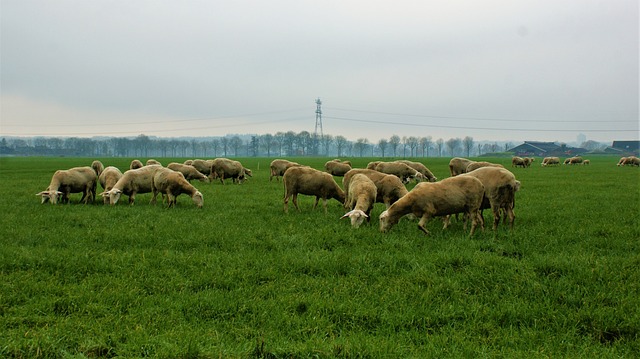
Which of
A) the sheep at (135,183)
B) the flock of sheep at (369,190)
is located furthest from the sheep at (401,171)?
the sheep at (135,183)

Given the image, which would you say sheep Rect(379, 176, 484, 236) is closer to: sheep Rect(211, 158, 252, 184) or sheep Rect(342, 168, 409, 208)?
sheep Rect(342, 168, 409, 208)

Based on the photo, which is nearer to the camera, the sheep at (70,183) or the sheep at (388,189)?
the sheep at (388,189)

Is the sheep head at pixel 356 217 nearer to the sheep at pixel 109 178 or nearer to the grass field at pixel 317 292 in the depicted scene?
the grass field at pixel 317 292

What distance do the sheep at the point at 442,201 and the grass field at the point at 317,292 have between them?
1.60 ft

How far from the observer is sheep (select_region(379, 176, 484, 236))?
34.3 ft

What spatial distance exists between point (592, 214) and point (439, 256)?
830 centimetres

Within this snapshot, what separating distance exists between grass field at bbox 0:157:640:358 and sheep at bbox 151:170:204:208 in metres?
4.69

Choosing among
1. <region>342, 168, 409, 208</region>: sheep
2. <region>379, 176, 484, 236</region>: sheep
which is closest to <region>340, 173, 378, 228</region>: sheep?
<region>342, 168, 409, 208</region>: sheep

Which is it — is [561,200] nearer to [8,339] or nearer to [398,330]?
[398,330]

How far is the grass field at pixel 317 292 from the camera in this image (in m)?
4.95

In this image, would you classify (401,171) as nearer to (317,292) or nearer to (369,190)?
(369,190)

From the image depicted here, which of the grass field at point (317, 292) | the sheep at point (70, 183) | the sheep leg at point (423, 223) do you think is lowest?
the grass field at point (317, 292)

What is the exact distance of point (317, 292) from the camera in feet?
21.4

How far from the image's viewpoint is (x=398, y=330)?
5477mm
